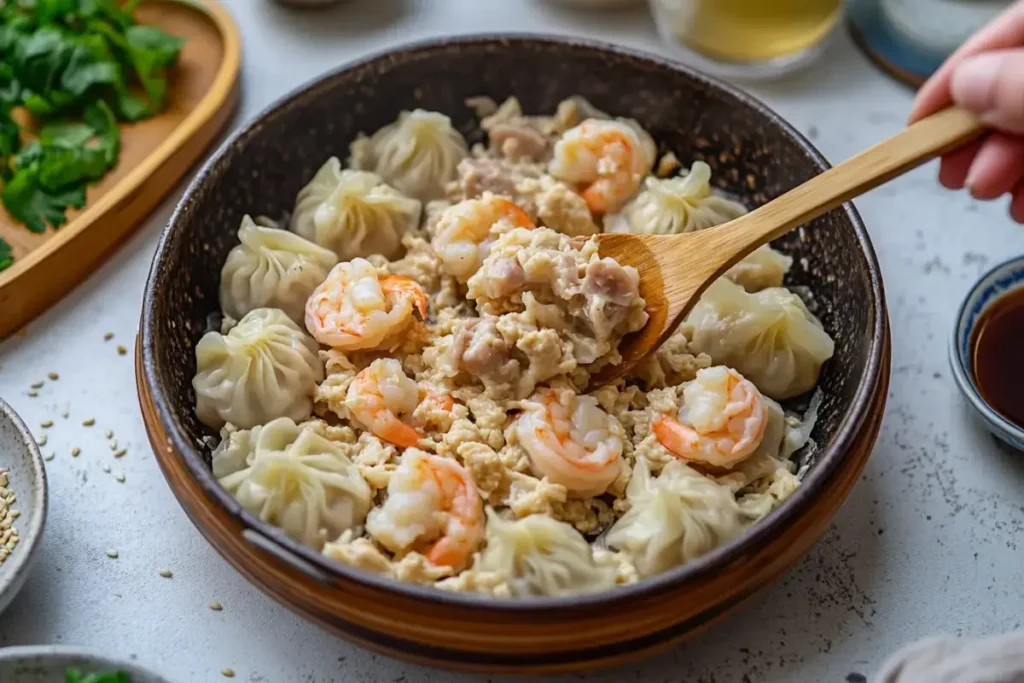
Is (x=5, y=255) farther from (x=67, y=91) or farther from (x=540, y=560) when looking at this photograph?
(x=540, y=560)

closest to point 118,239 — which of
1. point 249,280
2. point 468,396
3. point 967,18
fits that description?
point 249,280

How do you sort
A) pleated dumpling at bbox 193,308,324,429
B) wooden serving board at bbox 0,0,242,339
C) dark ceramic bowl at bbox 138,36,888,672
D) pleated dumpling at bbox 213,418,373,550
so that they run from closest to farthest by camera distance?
dark ceramic bowl at bbox 138,36,888,672, pleated dumpling at bbox 213,418,373,550, pleated dumpling at bbox 193,308,324,429, wooden serving board at bbox 0,0,242,339

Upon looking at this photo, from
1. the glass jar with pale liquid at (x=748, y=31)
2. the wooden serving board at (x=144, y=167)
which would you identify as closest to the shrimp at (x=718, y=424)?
the glass jar with pale liquid at (x=748, y=31)

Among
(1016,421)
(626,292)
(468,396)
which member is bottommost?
(1016,421)

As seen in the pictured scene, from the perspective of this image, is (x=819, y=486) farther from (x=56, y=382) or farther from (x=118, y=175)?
(x=118, y=175)

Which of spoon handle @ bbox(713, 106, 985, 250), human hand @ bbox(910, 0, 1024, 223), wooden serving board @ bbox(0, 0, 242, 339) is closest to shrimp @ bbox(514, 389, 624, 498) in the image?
spoon handle @ bbox(713, 106, 985, 250)

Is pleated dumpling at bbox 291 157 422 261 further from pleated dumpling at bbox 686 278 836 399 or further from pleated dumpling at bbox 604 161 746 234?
pleated dumpling at bbox 686 278 836 399
